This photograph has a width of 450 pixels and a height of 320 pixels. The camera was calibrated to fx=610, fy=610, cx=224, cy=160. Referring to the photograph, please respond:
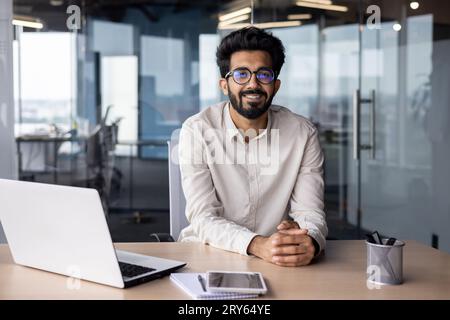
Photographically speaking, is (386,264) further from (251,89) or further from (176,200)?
(176,200)

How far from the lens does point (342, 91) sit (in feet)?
20.9

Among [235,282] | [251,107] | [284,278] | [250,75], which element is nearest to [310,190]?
[251,107]

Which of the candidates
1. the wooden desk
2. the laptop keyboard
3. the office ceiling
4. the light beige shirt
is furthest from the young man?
the office ceiling

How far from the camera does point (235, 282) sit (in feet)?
4.92

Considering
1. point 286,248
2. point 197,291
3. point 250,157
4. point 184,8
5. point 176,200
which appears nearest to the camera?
point 197,291

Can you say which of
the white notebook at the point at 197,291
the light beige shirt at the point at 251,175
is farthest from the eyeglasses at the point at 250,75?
the white notebook at the point at 197,291

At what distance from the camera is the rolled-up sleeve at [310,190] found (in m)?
2.20

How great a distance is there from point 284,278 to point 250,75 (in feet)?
2.95

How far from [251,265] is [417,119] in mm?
3449

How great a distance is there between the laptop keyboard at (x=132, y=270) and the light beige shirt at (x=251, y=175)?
56cm

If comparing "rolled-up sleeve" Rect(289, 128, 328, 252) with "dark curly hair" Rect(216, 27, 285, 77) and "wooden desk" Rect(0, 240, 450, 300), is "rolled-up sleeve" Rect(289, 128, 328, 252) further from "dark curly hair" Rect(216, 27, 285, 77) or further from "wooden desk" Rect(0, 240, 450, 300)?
"dark curly hair" Rect(216, 27, 285, 77)

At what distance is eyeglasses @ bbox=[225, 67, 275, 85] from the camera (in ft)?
7.36
